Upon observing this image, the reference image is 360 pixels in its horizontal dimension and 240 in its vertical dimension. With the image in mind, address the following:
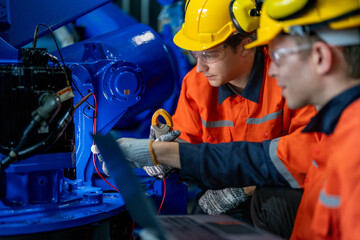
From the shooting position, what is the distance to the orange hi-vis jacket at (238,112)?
230 centimetres

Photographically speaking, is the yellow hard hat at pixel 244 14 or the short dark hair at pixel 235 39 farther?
the short dark hair at pixel 235 39

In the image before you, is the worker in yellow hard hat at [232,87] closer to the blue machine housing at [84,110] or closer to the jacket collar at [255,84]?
the jacket collar at [255,84]

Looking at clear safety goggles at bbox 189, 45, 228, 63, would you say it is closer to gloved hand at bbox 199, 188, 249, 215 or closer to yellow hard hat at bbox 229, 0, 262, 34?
yellow hard hat at bbox 229, 0, 262, 34

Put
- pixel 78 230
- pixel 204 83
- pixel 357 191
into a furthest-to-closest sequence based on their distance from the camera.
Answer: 1. pixel 204 83
2. pixel 78 230
3. pixel 357 191

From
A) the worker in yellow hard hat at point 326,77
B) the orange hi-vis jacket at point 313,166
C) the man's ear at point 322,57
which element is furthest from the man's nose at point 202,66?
the man's ear at point 322,57

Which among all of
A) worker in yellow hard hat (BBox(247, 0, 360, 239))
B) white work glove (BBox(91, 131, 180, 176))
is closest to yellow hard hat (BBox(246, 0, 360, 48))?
worker in yellow hard hat (BBox(247, 0, 360, 239))

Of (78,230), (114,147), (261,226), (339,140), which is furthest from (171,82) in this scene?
(339,140)

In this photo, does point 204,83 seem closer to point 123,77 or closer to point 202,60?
point 202,60

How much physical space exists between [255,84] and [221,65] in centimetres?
23

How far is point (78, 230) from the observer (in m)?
1.63

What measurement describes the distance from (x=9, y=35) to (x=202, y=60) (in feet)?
3.61

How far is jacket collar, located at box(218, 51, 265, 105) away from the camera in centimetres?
235

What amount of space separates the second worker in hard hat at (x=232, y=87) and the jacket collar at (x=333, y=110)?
0.83 m

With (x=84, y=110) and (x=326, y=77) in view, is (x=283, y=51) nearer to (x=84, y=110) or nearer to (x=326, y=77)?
(x=326, y=77)
